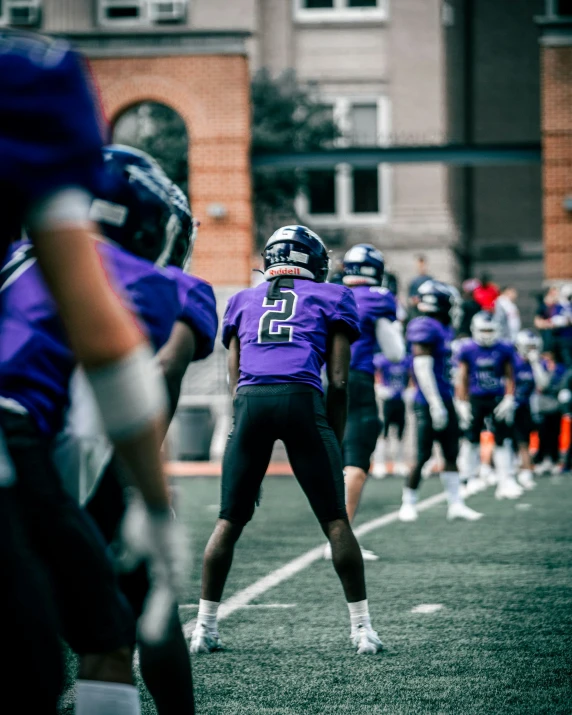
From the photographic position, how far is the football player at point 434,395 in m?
10.5

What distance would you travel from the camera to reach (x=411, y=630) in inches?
228

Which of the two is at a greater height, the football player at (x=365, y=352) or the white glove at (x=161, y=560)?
the white glove at (x=161, y=560)

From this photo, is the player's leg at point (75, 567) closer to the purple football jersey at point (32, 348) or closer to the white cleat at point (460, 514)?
the purple football jersey at point (32, 348)

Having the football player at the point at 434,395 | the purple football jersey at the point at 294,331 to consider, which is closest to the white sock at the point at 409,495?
the football player at the point at 434,395

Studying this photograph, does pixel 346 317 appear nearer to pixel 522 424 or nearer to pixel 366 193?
pixel 522 424

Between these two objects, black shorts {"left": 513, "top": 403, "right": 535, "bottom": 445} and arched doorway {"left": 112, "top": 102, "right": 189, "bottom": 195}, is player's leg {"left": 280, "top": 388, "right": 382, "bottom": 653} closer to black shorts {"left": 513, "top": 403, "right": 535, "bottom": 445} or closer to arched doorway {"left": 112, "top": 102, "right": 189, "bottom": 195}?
black shorts {"left": 513, "top": 403, "right": 535, "bottom": 445}

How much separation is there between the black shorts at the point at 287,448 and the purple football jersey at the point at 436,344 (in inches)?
199

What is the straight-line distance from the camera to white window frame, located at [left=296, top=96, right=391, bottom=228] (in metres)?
30.7

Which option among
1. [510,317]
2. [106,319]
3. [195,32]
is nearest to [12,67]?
[106,319]

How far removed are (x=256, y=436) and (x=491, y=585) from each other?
84.5 inches

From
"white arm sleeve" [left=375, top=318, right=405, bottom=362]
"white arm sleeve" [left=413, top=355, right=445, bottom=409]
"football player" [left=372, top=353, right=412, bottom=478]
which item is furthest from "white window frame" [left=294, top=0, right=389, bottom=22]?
"white arm sleeve" [left=375, top=318, right=405, bottom=362]

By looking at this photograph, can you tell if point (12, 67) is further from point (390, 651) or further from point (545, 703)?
point (390, 651)

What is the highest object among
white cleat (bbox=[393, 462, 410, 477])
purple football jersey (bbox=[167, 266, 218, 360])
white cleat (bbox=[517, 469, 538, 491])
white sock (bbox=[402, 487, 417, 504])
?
purple football jersey (bbox=[167, 266, 218, 360])

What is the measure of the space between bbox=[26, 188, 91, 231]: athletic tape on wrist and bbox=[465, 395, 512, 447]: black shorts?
11.8m
